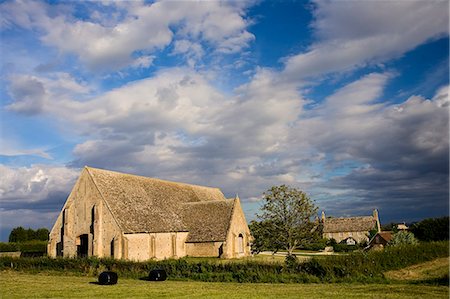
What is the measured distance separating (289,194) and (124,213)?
18225 millimetres

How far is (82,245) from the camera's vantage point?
4566cm

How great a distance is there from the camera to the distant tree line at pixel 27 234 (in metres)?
75.4

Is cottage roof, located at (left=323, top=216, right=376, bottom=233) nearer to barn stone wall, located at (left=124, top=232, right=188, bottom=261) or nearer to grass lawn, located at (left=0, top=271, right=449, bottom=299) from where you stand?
barn stone wall, located at (left=124, top=232, right=188, bottom=261)

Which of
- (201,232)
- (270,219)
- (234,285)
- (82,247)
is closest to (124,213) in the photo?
(82,247)

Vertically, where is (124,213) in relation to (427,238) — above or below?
above

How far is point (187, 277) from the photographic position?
3033cm

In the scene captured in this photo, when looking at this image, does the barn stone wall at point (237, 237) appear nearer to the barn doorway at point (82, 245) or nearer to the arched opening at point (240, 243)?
the arched opening at point (240, 243)

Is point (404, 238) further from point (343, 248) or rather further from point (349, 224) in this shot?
point (349, 224)

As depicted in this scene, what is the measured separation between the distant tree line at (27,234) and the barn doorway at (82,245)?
112 feet

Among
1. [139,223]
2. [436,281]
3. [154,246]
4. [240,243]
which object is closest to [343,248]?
[240,243]

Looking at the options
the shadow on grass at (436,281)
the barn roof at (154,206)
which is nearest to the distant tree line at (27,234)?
the barn roof at (154,206)

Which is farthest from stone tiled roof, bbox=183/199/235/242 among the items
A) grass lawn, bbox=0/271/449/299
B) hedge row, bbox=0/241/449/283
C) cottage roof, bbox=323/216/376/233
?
cottage roof, bbox=323/216/376/233

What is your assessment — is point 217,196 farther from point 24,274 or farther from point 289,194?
point 24,274

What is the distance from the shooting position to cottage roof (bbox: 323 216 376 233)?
92806 millimetres
